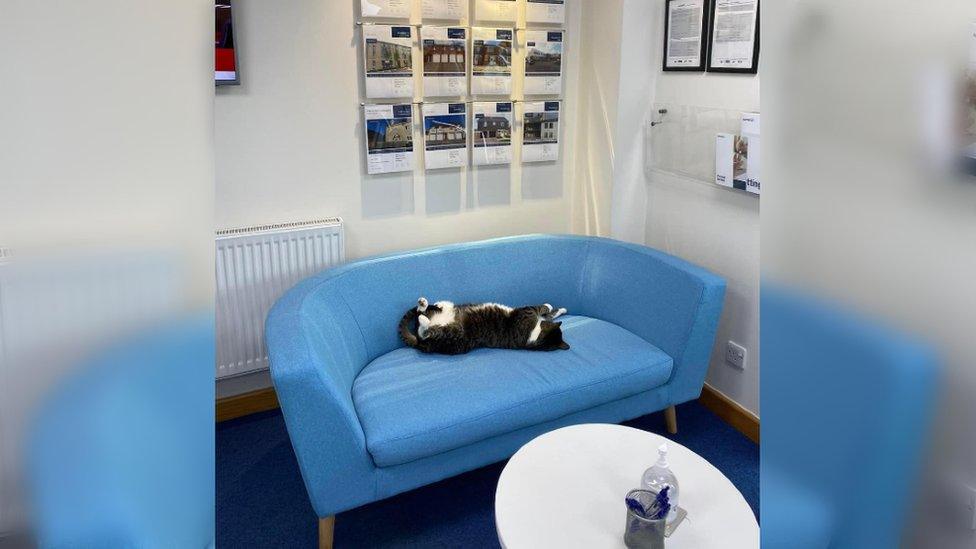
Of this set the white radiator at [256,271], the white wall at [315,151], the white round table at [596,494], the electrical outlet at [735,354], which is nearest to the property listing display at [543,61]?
the white wall at [315,151]

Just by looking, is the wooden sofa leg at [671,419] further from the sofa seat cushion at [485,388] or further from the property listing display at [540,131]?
the property listing display at [540,131]

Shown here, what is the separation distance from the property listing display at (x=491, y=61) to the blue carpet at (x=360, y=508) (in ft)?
6.08

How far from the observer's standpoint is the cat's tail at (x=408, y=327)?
271 centimetres

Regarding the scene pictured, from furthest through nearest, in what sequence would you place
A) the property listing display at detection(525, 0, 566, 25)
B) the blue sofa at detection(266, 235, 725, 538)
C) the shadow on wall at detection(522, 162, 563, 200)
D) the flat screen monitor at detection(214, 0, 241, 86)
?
the shadow on wall at detection(522, 162, 563, 200), the property listing display at detection(525, 0, 566, 25), the flat screen monitor at detection(214, 0, 241, 86), the blue sofa at detection(266, 235, 725, 538)

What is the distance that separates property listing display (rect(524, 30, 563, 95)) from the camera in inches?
125

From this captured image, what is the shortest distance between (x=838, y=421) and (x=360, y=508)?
2.40m

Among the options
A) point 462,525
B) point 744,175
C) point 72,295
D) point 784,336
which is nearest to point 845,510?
point 784,336

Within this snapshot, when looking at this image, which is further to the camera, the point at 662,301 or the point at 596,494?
the point at 662,301

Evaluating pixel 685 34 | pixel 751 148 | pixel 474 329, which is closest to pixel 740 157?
pixel 751 148

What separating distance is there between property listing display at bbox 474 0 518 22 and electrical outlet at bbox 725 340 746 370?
1948mm

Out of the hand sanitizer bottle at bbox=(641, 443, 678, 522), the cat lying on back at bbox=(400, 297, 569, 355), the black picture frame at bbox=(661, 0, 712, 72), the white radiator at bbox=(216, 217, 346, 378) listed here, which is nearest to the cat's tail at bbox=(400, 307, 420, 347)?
the cat lying on back at bbox=(400, 297, 569, 355)

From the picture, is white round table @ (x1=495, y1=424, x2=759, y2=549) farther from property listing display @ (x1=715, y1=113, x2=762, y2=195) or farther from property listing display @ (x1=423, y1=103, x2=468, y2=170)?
property listing display @ (x1=423, y1=103, x2=468, y2=170)

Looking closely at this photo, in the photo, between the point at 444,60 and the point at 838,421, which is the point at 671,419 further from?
the point at 838,421

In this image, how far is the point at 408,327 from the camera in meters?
2.76
